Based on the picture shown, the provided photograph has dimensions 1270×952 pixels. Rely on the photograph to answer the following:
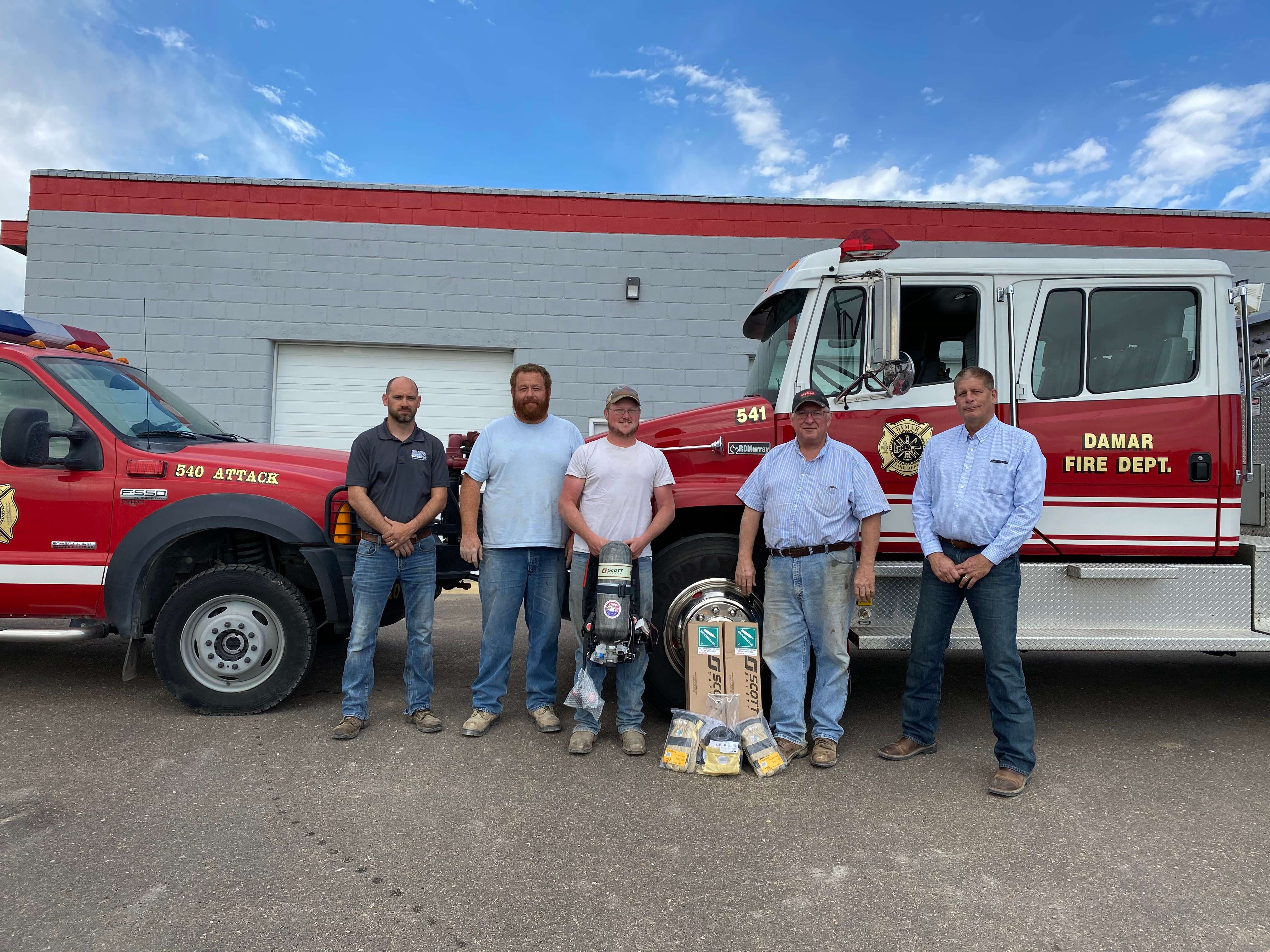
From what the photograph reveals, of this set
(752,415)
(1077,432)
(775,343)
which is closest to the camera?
(1077,432)

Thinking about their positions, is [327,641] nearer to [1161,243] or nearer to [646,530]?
[646,530]

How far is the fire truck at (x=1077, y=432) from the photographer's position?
4422 millimetres

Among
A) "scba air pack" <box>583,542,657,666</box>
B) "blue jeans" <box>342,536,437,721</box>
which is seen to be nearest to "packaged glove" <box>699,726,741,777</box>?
"scba air pack" <box>583,542,657,666</box>

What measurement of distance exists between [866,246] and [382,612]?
334cm

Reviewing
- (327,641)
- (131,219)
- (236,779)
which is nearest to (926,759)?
(236,779)

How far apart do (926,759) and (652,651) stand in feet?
4.96

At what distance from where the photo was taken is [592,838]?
129 inches

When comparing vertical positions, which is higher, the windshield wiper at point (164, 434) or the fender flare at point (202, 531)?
the windshield wiper at point (164, 434)

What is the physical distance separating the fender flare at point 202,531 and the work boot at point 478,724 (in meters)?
→ 0.94

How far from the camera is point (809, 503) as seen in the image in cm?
409

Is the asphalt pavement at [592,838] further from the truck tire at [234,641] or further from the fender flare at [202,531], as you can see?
the fender flare at [202,531]

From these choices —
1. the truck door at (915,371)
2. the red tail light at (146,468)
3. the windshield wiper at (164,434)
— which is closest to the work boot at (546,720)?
the truck door at (915,371)

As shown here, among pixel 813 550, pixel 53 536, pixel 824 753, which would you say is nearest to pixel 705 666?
pixel 824 753

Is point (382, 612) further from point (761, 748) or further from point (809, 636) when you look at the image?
point (809, 636)
